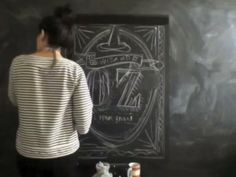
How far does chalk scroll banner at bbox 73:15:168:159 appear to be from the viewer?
2.21 metres

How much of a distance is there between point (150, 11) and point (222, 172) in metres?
1.25

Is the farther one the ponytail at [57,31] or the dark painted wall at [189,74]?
the dark painted wall at [189,74]

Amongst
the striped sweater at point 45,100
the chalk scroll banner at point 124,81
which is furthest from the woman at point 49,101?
the chalk scroll banner at point 124,81

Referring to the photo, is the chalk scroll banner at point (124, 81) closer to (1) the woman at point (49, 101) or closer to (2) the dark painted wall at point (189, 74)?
(2) the dark painted wall at point (189, 74)

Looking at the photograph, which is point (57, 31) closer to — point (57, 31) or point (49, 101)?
point (57, 31)

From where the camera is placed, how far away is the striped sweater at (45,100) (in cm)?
160

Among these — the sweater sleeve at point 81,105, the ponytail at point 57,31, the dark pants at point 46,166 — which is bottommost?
the dark pants at point 46,166

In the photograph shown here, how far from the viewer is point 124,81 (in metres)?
2.23

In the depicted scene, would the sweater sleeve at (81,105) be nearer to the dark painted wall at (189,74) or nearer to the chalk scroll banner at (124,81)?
the chalk scroll banner at (124,81)

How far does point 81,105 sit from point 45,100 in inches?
7.1

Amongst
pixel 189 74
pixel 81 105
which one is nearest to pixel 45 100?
pixel 81 105

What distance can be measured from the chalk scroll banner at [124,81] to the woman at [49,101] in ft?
1.73

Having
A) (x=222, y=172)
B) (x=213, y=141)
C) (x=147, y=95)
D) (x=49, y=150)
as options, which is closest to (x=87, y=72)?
(x=147, y=95)

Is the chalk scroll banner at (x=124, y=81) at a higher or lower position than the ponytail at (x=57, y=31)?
lower
